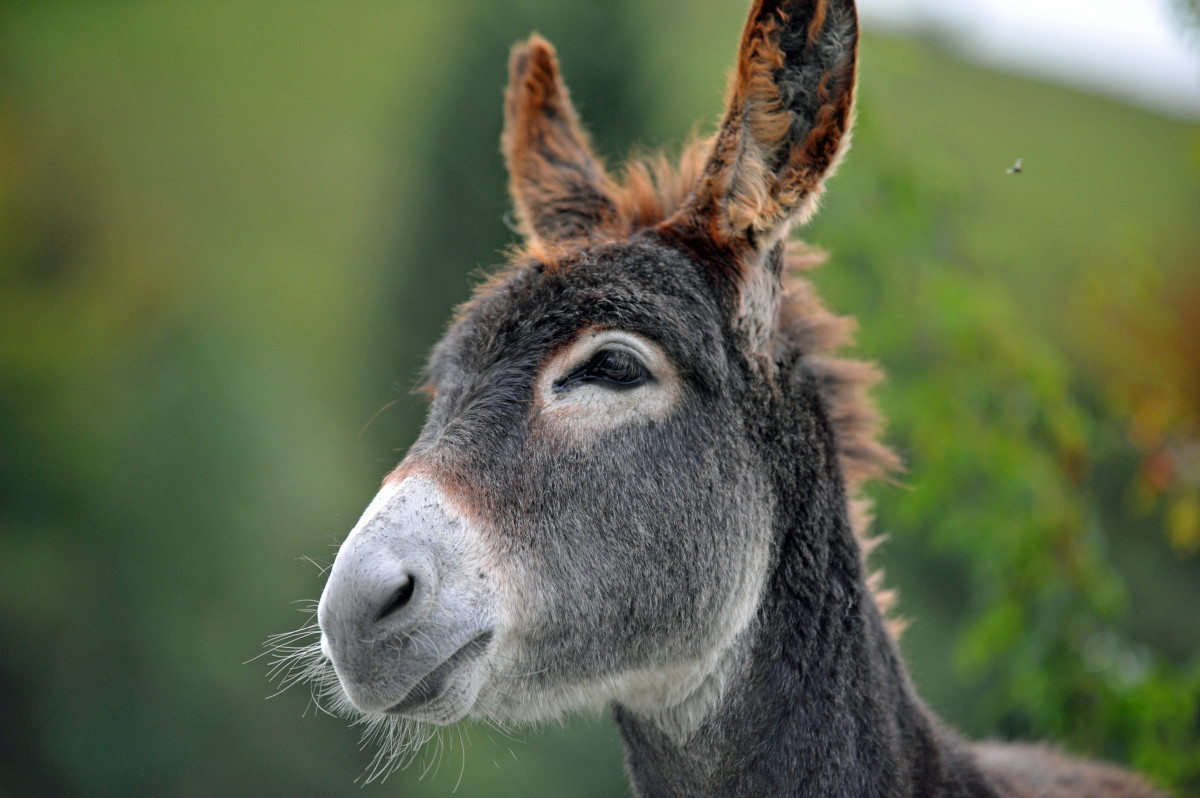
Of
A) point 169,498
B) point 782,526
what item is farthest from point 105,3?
point 782,526

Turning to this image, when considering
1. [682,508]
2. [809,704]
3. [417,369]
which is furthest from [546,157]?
[417,369]

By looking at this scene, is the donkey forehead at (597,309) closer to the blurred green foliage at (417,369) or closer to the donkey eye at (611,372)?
the donkey eye at (611,372)

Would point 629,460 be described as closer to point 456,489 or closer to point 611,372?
point 611,372

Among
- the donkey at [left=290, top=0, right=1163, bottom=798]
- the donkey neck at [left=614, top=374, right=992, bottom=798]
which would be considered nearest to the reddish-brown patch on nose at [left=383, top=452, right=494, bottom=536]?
the donkey at [left=290, top=0, right=1163, bottom=798]

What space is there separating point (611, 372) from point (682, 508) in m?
0.43

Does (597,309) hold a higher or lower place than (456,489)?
higher

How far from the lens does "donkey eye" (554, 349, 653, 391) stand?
2.27m

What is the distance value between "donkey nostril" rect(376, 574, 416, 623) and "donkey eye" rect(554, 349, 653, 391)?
2.24 feet

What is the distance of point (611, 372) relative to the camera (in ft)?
7.46

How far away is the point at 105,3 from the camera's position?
25484 millimetres

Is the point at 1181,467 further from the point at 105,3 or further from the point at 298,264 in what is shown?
the point at 105,3

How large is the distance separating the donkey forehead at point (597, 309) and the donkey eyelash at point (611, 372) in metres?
0.08

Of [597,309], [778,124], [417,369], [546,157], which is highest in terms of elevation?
[778,124]

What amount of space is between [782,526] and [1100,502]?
1259 centimetres
